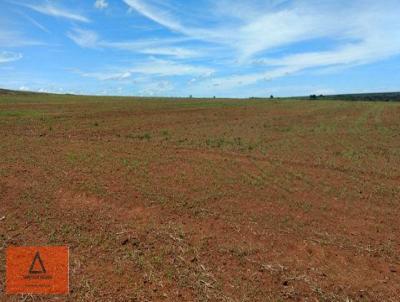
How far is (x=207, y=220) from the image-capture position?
7.59 m

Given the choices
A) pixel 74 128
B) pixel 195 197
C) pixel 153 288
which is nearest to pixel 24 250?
pixel 153 288

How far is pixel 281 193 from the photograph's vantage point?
30.7 ft

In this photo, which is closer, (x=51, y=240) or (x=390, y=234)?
(x=51, y=240)

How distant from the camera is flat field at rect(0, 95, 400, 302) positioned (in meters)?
5.58

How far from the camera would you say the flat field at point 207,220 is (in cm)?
558

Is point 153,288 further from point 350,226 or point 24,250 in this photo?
point 350,226

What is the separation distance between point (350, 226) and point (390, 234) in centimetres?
67

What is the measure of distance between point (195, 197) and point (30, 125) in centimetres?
1579

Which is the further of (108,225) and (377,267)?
(108,225)

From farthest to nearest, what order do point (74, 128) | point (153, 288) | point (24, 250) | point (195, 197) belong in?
point (74, 128) < point (195, 197) < point (24, 250) < point (153, 288)

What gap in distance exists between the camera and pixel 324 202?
29.0ft

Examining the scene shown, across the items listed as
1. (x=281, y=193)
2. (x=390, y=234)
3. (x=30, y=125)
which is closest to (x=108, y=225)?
(x=281, y=193)

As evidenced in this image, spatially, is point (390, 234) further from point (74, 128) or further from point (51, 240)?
point (74, 128)

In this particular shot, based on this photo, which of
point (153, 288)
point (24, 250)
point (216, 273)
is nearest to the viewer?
point (153, 288)
